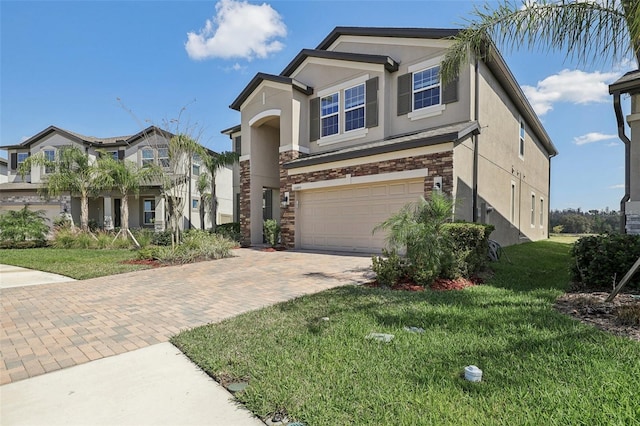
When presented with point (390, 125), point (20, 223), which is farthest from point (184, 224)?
point (390, 125)

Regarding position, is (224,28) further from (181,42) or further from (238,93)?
(238,93)

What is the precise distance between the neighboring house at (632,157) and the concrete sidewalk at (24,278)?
14.3m

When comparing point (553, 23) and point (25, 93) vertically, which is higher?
point (25, 93)

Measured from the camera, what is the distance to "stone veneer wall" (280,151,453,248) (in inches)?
384

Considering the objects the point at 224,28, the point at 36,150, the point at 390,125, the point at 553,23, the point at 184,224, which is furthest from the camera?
the point at 36,150

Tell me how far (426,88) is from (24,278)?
14.2m

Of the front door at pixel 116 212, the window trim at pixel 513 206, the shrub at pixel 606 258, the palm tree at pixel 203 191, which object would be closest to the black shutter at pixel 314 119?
the window trim at pixel 513 206

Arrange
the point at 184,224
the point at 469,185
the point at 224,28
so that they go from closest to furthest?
1. the point at 469,185
2. the point at 224,28
3. the point at 184,224

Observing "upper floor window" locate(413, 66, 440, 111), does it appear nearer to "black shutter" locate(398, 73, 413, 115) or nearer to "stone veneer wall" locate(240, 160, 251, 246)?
"black shutter" locate(398, 73, 413, 115)

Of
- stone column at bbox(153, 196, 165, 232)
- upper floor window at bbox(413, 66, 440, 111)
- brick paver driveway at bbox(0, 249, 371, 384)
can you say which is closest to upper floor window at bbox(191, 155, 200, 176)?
stone column at bbox(153, 196, 165, 232)

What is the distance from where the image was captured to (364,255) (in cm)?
1182

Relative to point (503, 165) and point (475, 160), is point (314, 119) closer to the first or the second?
point (475, 160)

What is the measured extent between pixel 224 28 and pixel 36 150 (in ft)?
82.1

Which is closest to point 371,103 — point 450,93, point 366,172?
point 450,93
